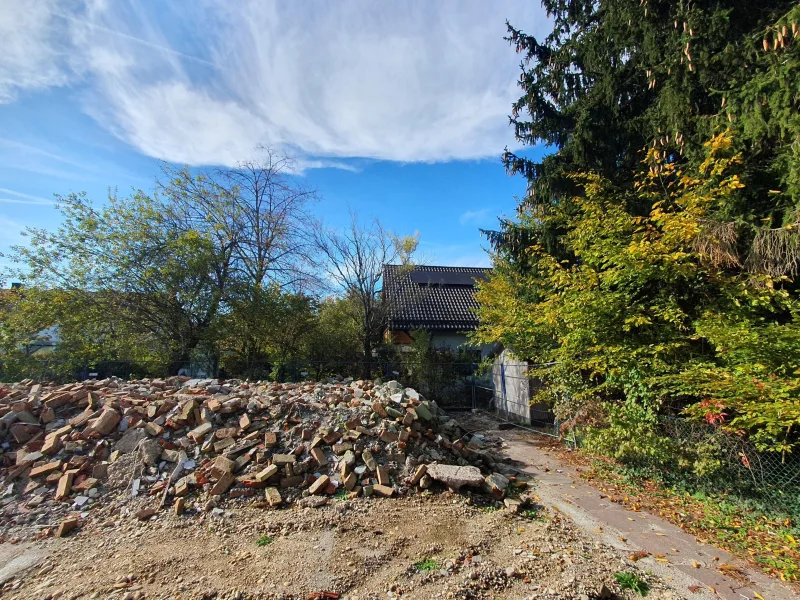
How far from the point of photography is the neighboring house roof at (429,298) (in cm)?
1630

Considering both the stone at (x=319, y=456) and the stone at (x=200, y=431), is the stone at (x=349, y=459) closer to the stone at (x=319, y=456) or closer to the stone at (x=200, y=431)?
the stone at (x=319, y=456)

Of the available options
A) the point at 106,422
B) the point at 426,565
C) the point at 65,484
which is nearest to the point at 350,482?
the point at 426,565

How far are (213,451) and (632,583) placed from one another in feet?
16.2

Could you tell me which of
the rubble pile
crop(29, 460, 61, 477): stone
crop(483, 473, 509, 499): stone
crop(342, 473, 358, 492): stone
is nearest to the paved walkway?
crop(483, 473, 509, 499): stone

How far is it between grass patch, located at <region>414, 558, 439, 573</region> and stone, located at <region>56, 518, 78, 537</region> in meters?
3.74

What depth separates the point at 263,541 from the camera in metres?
3.75

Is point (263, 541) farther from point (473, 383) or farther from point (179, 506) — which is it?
point (473, 383)

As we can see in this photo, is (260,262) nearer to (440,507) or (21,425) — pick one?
(21,425)

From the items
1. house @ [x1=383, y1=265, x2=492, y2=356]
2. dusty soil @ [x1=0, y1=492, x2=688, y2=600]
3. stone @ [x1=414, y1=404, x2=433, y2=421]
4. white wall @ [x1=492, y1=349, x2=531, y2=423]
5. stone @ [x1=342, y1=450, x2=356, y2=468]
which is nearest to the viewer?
dusty soil @ [x1=0, y1=492, x2=688, y2=600]

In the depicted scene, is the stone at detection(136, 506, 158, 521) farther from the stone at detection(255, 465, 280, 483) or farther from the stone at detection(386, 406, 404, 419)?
the stone at detection(386, 406, 404, 419)

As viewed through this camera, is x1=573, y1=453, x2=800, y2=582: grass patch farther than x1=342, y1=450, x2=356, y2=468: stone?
No

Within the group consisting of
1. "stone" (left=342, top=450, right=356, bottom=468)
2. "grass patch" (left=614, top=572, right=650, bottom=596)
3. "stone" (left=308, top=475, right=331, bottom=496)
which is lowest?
"grass patch" (left=614, top=572, right=650, bottom=596)

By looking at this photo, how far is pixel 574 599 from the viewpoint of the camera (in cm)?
281

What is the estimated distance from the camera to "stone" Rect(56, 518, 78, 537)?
4102mm
